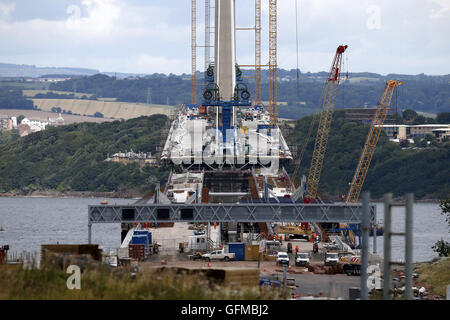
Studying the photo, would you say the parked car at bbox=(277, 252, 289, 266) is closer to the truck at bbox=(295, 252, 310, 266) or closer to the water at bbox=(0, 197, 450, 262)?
the truck at bbox=(295, 252, 310, 266)

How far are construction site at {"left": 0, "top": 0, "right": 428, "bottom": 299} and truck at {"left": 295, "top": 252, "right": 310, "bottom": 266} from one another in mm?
83

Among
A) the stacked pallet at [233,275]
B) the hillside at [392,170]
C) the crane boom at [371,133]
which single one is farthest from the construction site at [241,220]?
the hillside at [392,170]

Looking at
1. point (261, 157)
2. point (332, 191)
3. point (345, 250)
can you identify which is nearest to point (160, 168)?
point (261, 157)

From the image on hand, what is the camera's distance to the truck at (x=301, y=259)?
196 ft


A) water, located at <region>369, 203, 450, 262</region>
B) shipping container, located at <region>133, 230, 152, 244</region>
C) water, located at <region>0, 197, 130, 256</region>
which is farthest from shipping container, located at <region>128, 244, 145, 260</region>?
water, located at <region>369, 203, 450, 262</region>

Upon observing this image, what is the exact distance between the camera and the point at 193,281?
Result: 26484 mm

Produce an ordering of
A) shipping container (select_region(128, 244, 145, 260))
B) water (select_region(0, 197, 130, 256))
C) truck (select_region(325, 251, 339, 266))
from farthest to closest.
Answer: water (select_region(0, 197, 130, 256)), shipping container (select_region(128, 244, 145, 260)), truck (select_region(325, 251, 339, 266))

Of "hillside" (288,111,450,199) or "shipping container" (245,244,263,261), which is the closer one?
"shipping container" (245,244,263,261)

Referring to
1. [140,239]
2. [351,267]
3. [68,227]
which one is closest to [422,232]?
[68,227]

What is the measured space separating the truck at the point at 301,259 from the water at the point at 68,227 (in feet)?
61.1

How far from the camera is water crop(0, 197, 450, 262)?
9506cm

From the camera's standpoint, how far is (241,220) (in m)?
60.0
